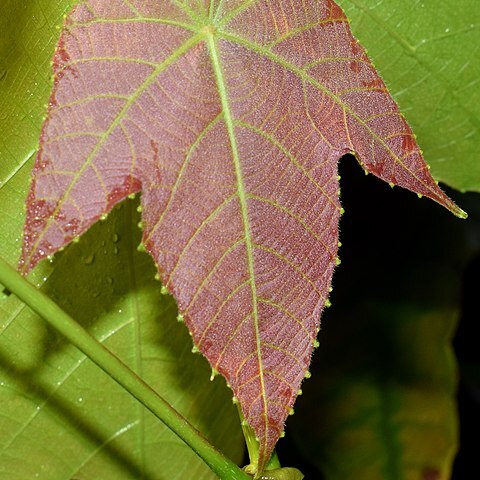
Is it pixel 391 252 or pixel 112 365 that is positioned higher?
pixel 391 252

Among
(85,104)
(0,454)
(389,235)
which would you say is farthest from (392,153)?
(389,235)

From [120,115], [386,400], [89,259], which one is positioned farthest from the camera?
[386,400]

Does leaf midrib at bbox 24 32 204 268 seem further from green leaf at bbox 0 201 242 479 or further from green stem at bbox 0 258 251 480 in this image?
green leaf at bbox 0 201 242 479

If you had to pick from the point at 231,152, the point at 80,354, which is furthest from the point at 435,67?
the point at 80,354

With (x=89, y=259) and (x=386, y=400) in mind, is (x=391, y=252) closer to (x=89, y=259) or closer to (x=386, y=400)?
(x=386, y=400)

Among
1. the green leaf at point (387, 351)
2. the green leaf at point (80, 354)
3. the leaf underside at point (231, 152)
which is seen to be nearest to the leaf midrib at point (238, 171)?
the leaf underside at point (231, 152)

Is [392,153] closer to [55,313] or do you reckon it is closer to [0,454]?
[55,313]

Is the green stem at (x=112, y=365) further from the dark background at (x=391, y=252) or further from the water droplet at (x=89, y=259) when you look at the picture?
the dark background at (x=391, y=252)
